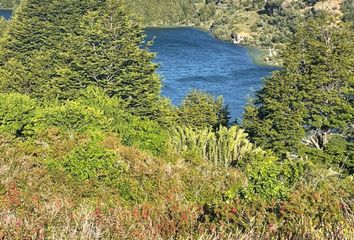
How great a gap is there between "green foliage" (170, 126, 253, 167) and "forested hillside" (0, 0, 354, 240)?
0.33 ft

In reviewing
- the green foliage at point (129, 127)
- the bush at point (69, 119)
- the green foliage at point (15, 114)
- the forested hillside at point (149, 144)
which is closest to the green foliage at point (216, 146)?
the forested hillside at point (149, 144)

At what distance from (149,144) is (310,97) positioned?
14.4 meters

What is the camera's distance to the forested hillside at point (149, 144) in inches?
348

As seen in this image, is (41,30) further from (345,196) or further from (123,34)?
(345,196)

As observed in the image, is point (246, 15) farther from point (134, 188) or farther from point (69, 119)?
point (134, 188)

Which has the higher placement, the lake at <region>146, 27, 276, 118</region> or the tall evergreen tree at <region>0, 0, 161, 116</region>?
the tall evergreen tree at <region>0, 0, 161, 116</region>

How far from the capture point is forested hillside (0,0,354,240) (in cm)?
884

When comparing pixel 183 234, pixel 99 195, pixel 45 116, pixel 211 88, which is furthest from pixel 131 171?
pixel 211 88

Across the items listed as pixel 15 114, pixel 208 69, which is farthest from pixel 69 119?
pixel 208 69

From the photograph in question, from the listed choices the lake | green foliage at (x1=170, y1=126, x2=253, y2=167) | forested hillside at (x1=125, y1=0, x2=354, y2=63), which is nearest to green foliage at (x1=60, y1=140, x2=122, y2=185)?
green foliage at (x1=170, y1=126, x2=253, y2=167)

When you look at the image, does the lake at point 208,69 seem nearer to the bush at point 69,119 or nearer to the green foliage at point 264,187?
the bush at point 69,119

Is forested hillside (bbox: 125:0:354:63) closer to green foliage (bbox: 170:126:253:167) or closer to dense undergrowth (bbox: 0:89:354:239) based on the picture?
green foliage (bbox: 170:126:253:167)

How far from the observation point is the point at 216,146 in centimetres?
3186

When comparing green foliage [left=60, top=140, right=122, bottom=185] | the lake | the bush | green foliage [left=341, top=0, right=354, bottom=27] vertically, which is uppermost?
green foliage [left=341, top=0, right=354, bottom=27]
